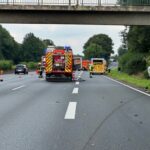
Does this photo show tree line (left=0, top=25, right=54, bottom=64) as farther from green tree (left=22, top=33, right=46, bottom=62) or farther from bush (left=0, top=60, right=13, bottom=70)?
bush (left=0, top=60, right=13, bottom=70)

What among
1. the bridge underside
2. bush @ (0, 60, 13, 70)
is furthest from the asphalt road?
bush @ (0, 60, 13, 70)

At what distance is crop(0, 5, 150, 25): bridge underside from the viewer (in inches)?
1208

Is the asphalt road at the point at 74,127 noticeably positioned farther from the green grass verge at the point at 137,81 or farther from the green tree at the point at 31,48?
the green tree at the point at 31,48

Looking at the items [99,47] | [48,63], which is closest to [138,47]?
[48,63]

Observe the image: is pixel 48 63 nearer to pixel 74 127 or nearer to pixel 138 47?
pixel 138 47

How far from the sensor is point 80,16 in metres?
31.2

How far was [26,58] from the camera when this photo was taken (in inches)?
6240

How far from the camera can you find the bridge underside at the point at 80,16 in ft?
101

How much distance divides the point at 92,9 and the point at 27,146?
73.7 ft

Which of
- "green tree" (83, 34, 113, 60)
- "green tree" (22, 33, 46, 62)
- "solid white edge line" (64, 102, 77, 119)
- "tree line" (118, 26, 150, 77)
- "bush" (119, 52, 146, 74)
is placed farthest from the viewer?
"green tree" (83, 34, 113, 60)

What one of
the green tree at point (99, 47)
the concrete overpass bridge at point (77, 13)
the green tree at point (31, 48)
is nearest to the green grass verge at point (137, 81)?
the concrete overpass bridge at point (77, 13)

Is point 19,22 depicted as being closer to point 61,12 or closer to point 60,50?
point 61,12

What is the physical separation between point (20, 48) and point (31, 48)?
3.98 meters

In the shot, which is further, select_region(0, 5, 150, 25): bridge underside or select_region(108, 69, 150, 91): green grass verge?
select_region(108, 69, 150, 91): green grass verge
